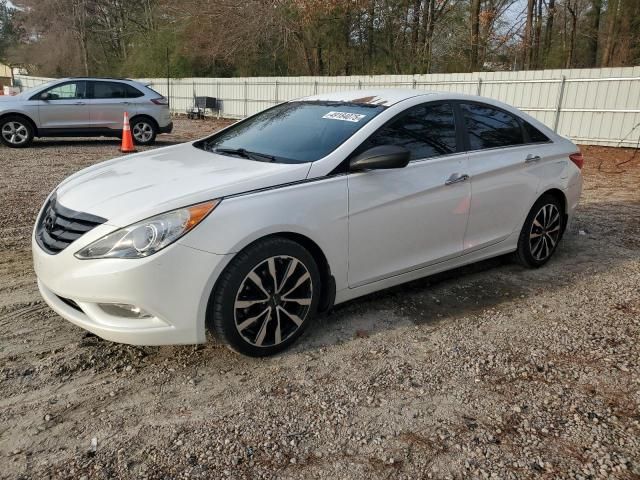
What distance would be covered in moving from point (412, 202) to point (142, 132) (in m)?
10.9

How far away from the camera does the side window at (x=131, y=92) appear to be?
41.3 feet

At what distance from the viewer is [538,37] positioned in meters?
24.3

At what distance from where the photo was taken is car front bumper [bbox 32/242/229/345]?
8.70 ft

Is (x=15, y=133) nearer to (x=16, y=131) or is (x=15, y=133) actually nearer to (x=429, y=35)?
(x=16, y=131)

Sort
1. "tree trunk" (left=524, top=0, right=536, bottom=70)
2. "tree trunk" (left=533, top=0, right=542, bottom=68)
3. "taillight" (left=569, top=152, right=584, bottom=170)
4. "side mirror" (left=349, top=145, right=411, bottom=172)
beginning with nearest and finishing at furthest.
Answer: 1. "side mirror" (left=349, top=145, right=411, bottom=172)
2. "taillight" (left=569, top=152, right=584, bottom=170)
3. "tree trunk" (left=524, top=0, right=536, bottom=70)
4. "tree trunk" (left=533, top=0, right=542, bottom=68)

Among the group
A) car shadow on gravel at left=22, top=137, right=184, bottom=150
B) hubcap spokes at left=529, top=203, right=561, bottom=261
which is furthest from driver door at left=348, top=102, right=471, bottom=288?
car shadow on gravel at left=22, top=137, right=184, bottom=150

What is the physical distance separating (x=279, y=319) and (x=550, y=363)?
1.64 meters

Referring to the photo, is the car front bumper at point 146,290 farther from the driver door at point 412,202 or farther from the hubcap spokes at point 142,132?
the hubcap spokes at point 142,132

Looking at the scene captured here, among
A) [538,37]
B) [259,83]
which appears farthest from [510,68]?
[259,83]

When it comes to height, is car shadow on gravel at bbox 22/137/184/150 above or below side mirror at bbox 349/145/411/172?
below

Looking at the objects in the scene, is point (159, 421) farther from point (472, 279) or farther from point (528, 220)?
point (528, 220)

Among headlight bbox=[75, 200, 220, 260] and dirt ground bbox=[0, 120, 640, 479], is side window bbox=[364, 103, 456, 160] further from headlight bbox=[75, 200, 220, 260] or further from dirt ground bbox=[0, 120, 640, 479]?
headlight bbox=[75, 200, 220, 260]

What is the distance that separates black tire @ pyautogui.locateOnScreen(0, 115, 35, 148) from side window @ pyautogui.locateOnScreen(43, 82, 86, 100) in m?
0.79

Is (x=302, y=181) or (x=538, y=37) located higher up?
(x=538, y=37)
